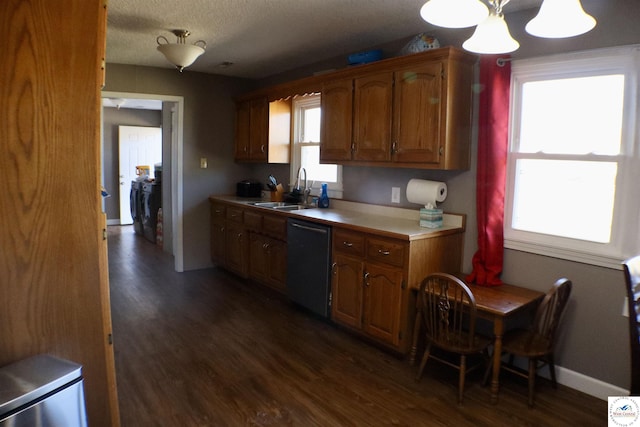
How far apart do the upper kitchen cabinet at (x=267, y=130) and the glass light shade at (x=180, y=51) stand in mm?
1337

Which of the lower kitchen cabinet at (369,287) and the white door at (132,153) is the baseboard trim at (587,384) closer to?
the lower kitchen cabinet at (369,287)

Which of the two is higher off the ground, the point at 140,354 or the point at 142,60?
the point at 142,60

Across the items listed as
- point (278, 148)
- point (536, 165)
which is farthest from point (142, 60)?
point (536, 165)

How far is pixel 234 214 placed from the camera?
469 cm

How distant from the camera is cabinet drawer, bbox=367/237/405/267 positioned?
2.84 m

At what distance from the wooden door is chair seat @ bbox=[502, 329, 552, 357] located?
6.71 ft

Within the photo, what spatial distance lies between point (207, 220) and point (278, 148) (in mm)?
1302

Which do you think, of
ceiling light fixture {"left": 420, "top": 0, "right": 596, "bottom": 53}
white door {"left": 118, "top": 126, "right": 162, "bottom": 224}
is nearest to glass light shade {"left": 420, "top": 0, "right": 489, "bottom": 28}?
ceiling light fixture {"left": 420, "top": 0, "right": 596, "bottom": 53}

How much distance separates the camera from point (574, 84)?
260 centimetres

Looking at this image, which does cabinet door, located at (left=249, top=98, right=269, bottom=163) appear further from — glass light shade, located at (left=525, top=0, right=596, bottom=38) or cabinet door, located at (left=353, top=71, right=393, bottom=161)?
glass light shade, located at (left=525, top=0, right=596, bottom=38)

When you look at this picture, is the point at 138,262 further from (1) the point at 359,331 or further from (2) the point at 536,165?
(2) the point at 536,165

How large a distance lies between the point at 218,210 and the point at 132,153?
421 centimetres

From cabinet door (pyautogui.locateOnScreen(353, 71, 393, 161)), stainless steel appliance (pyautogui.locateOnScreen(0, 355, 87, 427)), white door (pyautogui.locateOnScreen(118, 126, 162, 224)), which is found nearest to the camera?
stainless steel appliance (pyautogui.locateOnScreen(0, 355, 87, 427))

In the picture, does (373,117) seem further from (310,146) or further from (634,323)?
(634,323)
